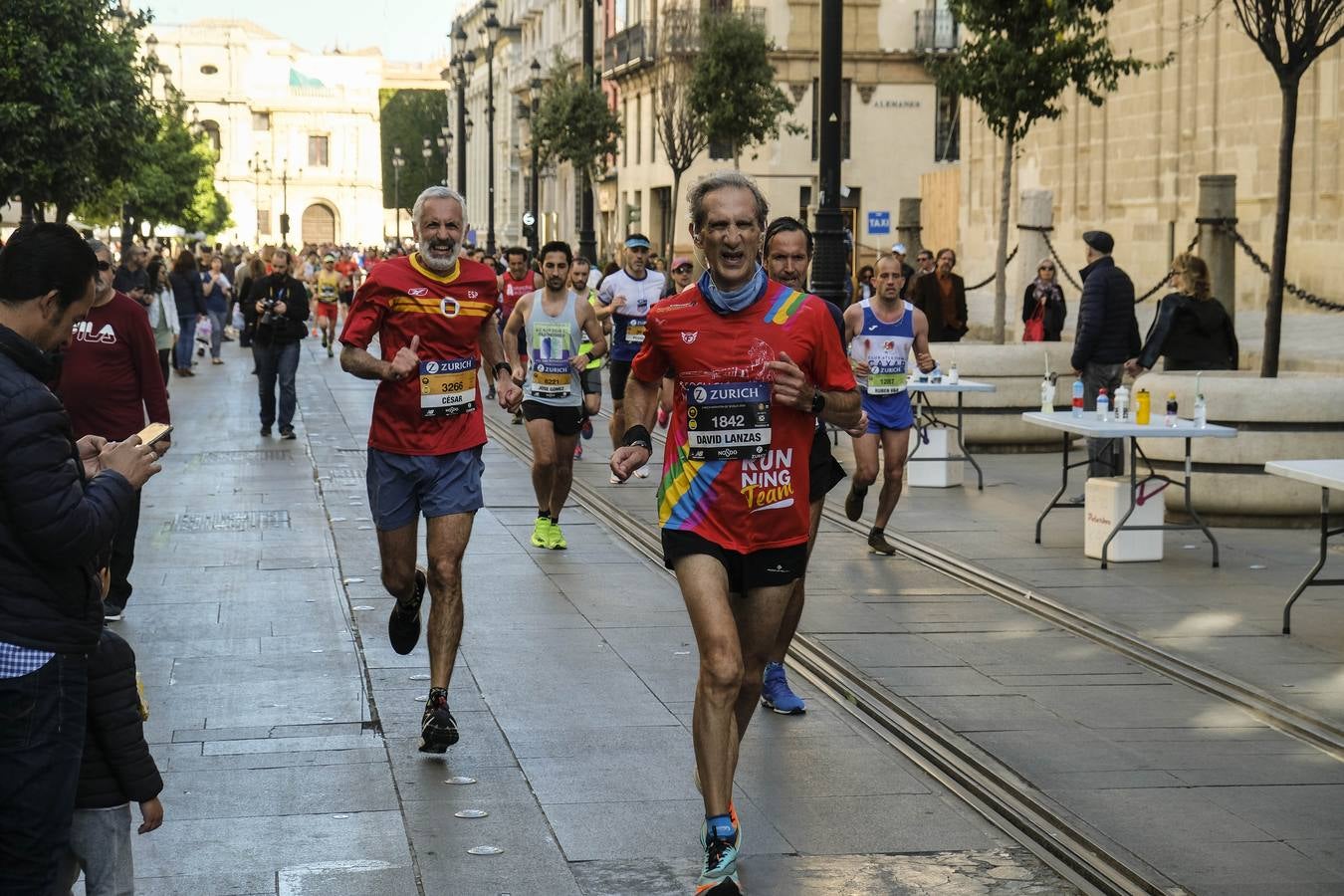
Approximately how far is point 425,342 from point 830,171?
11.5 meters

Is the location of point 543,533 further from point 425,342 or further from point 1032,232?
point 1032,232

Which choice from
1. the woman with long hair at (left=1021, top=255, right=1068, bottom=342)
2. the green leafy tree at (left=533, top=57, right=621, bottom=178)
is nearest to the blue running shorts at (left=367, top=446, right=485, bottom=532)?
the woman with long hair at (left=1021, top=255, right=1068, bottom=342)

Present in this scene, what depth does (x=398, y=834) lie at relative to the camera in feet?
20.0

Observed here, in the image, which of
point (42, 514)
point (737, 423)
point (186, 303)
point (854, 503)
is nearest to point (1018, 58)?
point (854, 503)

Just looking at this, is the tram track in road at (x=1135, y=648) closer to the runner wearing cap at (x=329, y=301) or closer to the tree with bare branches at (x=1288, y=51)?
the tree with bare branches at (x=1288, y=51)

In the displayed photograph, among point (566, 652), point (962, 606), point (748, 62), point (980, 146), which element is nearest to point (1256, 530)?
point (962, 606)

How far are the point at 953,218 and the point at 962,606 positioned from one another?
26595mm

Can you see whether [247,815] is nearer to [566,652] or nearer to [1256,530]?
[566,652]

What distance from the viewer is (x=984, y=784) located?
6742 millimetres

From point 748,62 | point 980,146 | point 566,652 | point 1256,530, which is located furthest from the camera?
point 748,62

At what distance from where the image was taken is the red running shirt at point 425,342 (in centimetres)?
759

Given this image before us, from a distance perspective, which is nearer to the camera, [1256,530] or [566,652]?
[566,652]

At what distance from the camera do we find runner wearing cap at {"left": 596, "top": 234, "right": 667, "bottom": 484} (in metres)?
16.5

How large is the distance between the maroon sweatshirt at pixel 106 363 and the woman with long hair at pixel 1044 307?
13.4m
